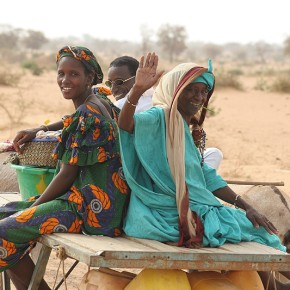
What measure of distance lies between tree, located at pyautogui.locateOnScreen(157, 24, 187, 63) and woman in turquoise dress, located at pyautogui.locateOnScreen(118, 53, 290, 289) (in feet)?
170

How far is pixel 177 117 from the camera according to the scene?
381 cm

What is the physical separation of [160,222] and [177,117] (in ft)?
1.68

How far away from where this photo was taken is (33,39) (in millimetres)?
62719

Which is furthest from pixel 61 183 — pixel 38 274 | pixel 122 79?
pixel 122 79

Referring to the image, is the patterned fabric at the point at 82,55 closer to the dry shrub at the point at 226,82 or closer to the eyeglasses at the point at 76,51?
the eyeglasses at the point at 76,51

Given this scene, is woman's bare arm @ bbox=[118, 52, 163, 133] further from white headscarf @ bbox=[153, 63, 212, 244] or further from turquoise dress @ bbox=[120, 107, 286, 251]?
white headscarf @ bbox=[153, 63, 212, 244]

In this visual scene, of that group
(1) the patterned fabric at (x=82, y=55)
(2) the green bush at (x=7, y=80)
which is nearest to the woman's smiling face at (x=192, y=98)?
(1) the patterned fabric at (x=82, y=55)

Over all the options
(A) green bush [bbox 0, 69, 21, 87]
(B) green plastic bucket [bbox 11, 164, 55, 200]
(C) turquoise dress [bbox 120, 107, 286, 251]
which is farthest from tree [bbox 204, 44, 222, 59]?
(C) turquoise dress [bbox 120, 107, 286, 251]

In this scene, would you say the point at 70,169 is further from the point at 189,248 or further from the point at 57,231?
the point at 189,248

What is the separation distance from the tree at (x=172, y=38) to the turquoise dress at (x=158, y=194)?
171 ft

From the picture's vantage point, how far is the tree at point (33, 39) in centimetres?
6225

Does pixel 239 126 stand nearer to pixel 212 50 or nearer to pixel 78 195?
pixel 78 195

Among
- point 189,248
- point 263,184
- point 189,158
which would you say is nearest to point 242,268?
point 189,248

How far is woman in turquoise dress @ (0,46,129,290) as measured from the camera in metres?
3.73
